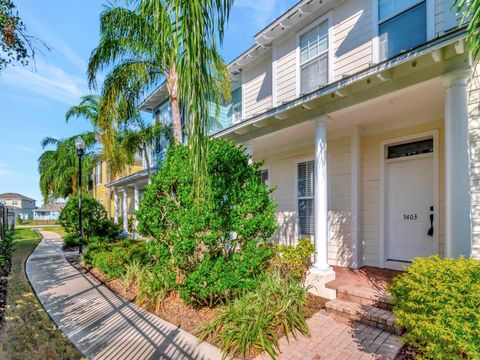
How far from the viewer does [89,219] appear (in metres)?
11.6

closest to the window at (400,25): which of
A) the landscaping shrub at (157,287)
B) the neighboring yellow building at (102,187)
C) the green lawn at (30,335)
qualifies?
the landscaping shrub at (157,287)

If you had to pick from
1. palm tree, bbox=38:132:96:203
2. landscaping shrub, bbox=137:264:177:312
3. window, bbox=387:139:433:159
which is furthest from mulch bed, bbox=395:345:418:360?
palm tree, bbox=38:132:96:203

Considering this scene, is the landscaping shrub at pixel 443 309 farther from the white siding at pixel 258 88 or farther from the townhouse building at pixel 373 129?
the white siding at pixel 258 88

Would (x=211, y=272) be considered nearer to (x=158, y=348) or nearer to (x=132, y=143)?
(x=158, y=348)

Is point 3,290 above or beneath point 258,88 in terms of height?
beneath

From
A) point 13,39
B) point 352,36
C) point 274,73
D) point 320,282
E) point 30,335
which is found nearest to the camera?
point 13,39

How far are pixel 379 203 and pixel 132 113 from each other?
288 inches

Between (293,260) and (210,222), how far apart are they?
7.88 ft

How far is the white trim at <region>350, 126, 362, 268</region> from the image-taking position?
19.2ft

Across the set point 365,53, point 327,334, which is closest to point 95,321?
point 327,334

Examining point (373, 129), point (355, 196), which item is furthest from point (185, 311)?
point (373, 129)

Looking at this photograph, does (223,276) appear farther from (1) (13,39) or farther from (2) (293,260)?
(1) (13,39)

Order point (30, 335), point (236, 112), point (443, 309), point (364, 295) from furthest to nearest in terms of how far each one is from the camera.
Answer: point (236, 112)
point (364, 295)
point (30, 335)
point (443, 309)

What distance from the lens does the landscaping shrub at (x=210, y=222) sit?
3943 millimetres
